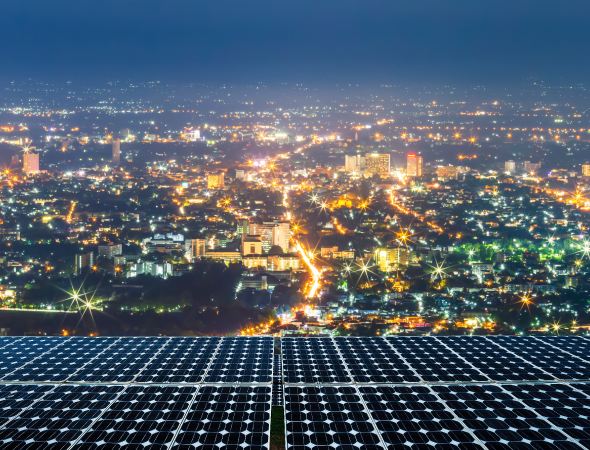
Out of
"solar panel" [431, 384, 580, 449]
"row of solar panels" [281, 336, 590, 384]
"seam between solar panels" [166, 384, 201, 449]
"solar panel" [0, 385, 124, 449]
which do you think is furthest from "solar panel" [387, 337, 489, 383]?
"solar panel" [0, 385, 124, 449]

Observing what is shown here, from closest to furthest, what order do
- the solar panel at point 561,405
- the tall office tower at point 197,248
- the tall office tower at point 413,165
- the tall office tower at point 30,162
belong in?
the solar panel at point 561,405
the tall office tower at point 197,248
the tall office tower at point 30,162
the tall office tower at point 413,165

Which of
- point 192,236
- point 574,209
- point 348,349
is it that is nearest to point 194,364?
point 348,349

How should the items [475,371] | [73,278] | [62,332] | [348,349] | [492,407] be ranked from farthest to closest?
[73,278] < [62,332] < [348,349] < [475,371] < [492,407]

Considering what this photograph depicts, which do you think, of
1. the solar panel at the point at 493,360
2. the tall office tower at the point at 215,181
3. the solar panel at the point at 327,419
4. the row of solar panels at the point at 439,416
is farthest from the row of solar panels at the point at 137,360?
the tall office tower at the point at 215,181

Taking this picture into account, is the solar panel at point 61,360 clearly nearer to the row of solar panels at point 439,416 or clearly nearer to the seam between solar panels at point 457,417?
the row of solar panels at point 439,416

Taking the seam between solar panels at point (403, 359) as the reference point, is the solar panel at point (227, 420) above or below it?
below

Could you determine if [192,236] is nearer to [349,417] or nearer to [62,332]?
[62,332]

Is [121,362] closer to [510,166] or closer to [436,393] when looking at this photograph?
[436,393]
